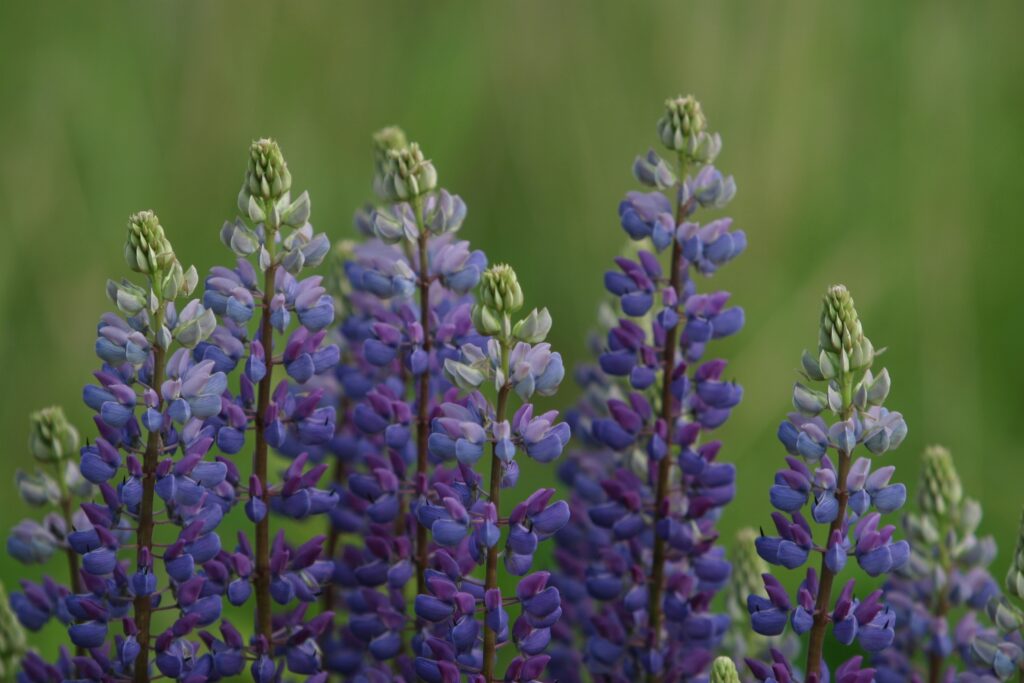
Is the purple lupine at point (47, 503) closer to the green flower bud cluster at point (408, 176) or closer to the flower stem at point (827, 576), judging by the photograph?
the green flower bud cluster at point (408, 176)

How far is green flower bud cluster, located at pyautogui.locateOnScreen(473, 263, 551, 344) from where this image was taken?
3.32 ft

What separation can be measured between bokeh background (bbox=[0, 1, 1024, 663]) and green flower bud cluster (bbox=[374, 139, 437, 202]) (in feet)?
4.00

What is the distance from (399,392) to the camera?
1.26 metres

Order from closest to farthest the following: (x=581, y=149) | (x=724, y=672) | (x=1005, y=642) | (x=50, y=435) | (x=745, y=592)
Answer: (x=724, y=672) → (x=1005, y=642) → (x=50, y=435) → (x=745, y=592) → (x=581, y=149)

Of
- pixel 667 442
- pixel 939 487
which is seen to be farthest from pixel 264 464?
pixel 939 487

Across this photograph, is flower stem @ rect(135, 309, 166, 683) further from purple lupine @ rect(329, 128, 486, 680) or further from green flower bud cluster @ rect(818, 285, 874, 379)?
green flower bud cluster @ rect(818, 285, 874, 379)

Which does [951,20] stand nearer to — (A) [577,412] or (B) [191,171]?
(B) [191,171]

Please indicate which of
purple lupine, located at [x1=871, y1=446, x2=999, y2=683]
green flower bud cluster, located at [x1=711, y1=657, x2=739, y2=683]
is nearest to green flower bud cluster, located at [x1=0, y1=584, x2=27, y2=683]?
green flower bud cluster, located at [x1=711, y1=657, x2=739, y2=683]

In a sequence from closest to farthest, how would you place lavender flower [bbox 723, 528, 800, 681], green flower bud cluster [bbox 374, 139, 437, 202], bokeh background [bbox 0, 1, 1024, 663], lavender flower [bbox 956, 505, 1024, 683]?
lavender flower [bbox 956, 505, 1024, 683] < green flower bud cluster [bbox 374, 139, 437, 202] < lavender flower [bbox 723, 528, 800, 681] < bokeh background [bbox 0, 1, 1024, 663]

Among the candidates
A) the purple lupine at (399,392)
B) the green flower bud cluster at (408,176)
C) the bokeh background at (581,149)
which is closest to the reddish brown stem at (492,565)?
the purple lupine at (399,392)

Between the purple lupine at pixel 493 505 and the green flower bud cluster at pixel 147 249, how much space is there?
0.22 metres

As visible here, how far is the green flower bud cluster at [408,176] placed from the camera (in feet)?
3.87

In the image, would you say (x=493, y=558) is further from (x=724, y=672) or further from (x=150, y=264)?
(x=150, y=264)

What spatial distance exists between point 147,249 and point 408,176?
240mm
